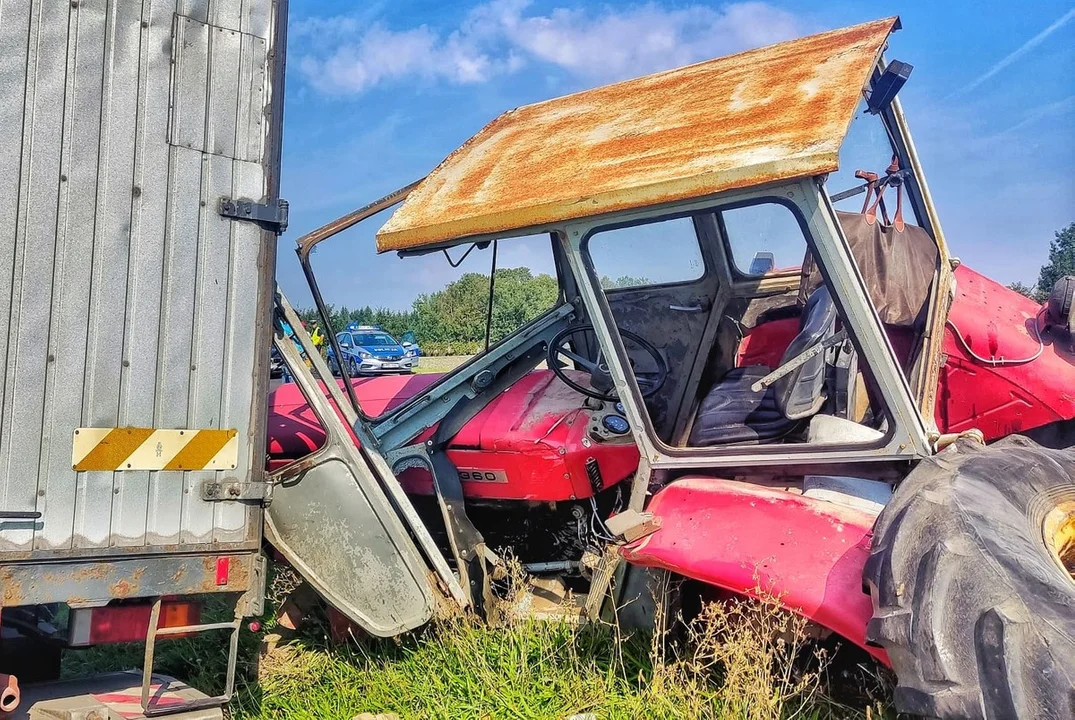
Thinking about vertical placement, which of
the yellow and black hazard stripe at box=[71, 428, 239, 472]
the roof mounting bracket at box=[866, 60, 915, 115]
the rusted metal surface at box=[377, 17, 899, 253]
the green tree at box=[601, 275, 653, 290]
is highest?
the roof mounting bracket at box=[866, 60, 915, 115]

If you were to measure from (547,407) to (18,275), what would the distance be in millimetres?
2062

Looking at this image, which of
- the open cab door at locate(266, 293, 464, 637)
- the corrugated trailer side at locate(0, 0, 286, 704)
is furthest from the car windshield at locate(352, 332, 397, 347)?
the corrugated trailer side at locate(0, 0, 286, 704)

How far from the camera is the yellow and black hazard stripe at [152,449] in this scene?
8.08 feet

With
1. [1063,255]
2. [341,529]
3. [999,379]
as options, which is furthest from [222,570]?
[1063,255]

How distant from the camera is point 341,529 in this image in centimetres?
319

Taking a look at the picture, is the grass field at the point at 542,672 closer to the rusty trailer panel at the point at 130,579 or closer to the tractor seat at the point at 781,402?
the tractor seat at the point at 781,402

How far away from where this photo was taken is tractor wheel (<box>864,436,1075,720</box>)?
161 centimetres

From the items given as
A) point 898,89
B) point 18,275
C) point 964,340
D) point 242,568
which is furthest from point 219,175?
point 964,340

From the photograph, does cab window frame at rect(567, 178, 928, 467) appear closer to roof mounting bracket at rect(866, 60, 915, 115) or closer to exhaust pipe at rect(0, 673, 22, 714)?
roof mounting bracket at rect(866, 60, 915, 115)

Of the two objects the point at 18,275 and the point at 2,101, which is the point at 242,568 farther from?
the point at 2,101

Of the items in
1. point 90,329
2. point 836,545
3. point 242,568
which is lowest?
point 242,568

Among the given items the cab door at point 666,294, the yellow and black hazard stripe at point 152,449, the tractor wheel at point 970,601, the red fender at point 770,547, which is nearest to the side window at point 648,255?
the cab door at point 666,294

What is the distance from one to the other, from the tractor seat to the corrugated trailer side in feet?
5.18

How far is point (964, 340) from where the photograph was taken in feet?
10.8
